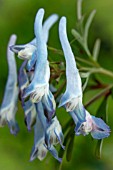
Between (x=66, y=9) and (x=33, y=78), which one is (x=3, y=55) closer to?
(x=66, y=9)

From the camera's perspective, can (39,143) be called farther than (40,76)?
Yes

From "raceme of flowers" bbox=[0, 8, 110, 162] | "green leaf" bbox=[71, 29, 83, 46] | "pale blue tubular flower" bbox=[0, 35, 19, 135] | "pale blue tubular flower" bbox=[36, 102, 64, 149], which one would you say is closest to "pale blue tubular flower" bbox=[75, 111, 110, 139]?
"raceme of flowers" bbox=[0, 8, 110, 162]

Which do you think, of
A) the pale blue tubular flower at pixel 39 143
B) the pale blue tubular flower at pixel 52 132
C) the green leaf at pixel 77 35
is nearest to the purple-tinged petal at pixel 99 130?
Answer: the pale blue tubular flower at pixel 52 132

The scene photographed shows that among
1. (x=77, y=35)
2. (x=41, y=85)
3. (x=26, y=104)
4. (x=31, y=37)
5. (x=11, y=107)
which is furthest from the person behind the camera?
(x=31, y=37)

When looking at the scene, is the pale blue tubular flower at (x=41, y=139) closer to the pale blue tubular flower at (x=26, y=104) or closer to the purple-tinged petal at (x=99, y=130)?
the pale blue tubular flower at (x=26, y=104)

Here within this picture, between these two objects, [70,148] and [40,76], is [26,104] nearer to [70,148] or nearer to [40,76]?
[40,76]

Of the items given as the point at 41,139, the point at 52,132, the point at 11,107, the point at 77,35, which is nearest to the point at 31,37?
the point at 77,35

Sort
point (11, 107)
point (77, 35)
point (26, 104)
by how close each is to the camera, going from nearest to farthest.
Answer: point (26, 104), point (11, 107), point (77, 35)
